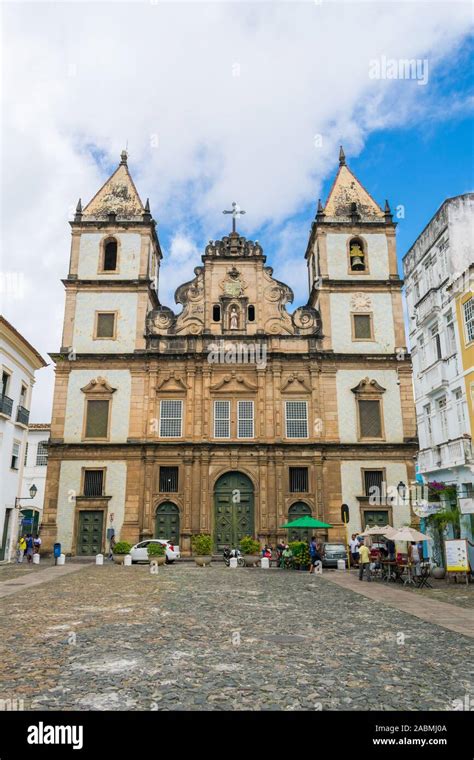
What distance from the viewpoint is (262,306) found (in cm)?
3481

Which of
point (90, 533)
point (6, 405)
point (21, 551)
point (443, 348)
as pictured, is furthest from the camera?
point (90, 533)

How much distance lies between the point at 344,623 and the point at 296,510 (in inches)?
805

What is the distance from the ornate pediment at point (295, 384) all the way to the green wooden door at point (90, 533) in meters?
12.5

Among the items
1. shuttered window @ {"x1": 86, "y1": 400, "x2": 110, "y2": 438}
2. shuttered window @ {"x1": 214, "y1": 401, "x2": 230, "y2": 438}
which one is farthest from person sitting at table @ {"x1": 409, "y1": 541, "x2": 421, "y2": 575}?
shuttered window @ {"x1": 86, "y1": 400, "x2": 110, "y2": 438}

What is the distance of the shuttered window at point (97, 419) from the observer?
32.3m

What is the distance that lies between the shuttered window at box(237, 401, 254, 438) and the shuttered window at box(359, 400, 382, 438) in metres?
6.28

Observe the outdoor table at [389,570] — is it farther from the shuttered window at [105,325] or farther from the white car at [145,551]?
the shuttered window at [105,325]

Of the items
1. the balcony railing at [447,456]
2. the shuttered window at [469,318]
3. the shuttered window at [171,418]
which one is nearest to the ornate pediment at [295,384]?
the shuttered window at [171,418]

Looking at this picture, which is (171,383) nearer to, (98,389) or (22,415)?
(98,389)

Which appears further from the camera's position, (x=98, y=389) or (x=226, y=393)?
(x=226, y=393)

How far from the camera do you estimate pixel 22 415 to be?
30.4m

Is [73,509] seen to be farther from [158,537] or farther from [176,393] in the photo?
[176,393]

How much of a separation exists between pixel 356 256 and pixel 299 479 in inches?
569

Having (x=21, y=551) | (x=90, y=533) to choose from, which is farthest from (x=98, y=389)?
(x=21, y=551)
